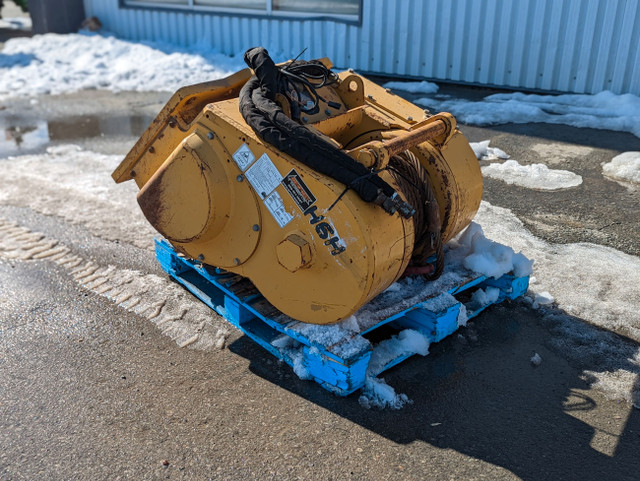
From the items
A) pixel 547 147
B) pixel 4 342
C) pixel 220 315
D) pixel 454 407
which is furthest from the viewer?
pixel 547 147

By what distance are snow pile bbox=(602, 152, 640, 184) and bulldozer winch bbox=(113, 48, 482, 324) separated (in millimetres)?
2639

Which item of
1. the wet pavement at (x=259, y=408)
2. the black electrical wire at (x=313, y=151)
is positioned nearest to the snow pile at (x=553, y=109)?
the wet pavement at (x=259, y=408)

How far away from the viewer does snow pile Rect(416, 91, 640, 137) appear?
7.09 metres

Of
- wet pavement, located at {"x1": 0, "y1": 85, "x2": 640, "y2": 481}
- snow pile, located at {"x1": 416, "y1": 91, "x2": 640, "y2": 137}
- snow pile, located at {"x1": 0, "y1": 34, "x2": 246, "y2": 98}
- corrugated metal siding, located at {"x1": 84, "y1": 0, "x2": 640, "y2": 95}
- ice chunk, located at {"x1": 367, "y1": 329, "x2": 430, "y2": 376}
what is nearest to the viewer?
wet pavement, located at {"x1": 0, "y1": 85, "x2": 640, "y2": 481}

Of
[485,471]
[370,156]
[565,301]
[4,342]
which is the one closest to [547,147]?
[565,301]

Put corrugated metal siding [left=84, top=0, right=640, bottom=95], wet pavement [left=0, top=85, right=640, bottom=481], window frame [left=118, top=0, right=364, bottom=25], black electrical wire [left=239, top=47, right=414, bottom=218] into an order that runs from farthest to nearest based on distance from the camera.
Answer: window frame [left=118, top=0, right=364, bottom=25], corrugated metal siding [left=84, top=0, right=640, bottom=95], black electrical wire [left=239, top=47, right=414, bottom=218], wet pavement [left=0, top=85, right=640, bottom=481]

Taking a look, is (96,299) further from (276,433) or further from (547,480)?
(547,480)

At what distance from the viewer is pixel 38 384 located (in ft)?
10.5

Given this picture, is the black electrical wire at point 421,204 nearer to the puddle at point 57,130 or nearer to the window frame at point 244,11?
the puddle at point 57,130

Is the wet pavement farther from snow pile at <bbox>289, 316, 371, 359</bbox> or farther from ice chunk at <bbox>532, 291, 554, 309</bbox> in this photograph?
snow pile at <bbox>289, 316, 371, 359</bbox>

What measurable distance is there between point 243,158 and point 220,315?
3.55 ft

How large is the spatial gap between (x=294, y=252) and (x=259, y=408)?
747 mm

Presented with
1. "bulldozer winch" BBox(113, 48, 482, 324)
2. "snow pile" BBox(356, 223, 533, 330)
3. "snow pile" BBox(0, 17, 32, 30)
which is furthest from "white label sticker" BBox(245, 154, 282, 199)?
"snow pile" BBox(0, 17, 32, 30)

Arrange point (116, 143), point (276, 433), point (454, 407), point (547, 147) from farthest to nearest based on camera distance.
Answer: point (116, 143) → point (547, 147) → point (454, 407) → point (276, 433)
